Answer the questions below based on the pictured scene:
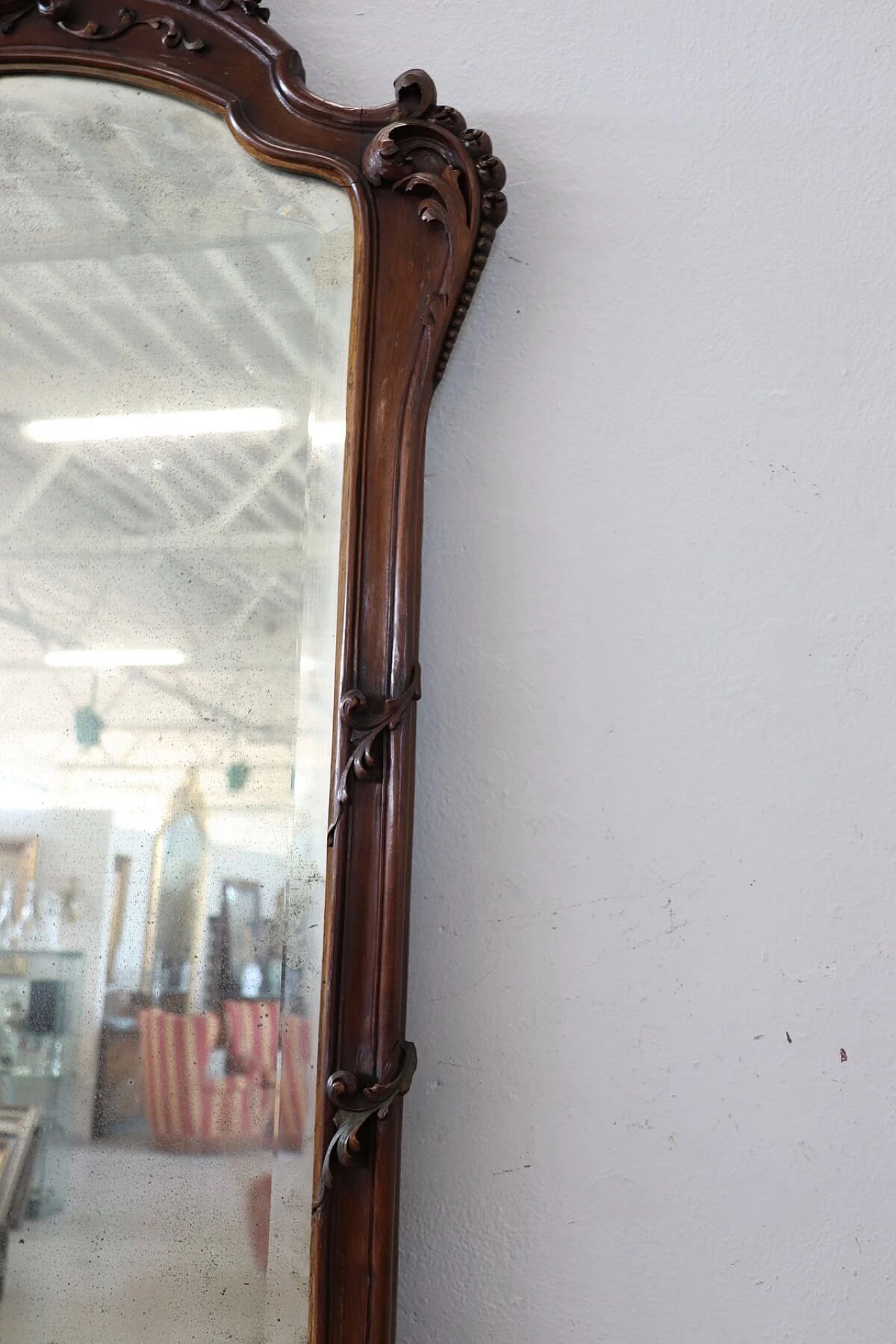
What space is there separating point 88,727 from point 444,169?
0.44 metres

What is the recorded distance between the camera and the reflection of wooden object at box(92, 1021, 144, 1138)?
68 cm

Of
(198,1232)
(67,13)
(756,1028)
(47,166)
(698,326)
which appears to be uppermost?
(67,13)

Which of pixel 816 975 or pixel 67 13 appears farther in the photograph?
pixel 67 13

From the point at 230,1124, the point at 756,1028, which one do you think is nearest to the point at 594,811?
the point at 756,1028

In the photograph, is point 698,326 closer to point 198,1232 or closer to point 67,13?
point 67,13

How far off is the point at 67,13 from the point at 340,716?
1.86 feet

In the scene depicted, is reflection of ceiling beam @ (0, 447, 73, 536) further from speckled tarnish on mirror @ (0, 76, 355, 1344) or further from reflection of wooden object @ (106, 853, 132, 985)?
reflection of wooden object @ (106, 853, 132, 985)

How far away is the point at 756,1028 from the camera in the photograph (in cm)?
69

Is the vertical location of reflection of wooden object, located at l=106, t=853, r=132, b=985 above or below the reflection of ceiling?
below

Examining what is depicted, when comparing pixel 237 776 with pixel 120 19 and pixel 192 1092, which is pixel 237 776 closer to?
pixel 192 1092

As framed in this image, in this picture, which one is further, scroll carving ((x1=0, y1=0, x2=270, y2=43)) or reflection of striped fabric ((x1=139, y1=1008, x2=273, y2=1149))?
scroll carving ((x1=0, y1=0, x2=270, y2=43))

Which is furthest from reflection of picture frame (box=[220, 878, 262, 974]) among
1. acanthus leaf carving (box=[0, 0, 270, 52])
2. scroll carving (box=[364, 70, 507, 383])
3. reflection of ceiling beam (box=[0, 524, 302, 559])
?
acanthus leaf carving (box=[0, 0, 270, 52])

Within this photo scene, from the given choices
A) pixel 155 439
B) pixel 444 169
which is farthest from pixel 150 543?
pixel 444 169

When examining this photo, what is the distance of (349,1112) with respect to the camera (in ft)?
2.13
